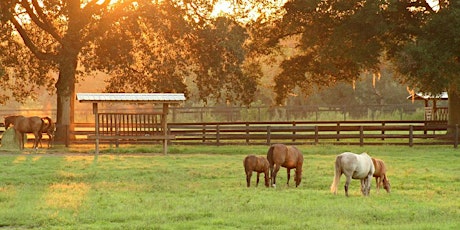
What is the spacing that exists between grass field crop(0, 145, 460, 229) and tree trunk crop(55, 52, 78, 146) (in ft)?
35.1

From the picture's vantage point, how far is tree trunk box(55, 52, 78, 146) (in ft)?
128

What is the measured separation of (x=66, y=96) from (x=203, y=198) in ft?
83.0

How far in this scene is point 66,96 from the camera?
4134 cm

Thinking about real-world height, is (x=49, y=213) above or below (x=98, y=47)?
below

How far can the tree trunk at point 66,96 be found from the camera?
39.0 m

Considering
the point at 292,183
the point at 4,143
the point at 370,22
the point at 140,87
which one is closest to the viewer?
the point at 292,183

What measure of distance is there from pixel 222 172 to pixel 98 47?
703 inches

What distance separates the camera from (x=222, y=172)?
23953mm

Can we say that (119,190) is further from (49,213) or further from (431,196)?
(431,196)

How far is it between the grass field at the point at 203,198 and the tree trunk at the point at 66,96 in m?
10.7

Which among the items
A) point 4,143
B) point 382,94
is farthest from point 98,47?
point 382,94

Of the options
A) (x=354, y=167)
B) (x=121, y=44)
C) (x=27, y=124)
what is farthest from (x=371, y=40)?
(x=354, y=167)

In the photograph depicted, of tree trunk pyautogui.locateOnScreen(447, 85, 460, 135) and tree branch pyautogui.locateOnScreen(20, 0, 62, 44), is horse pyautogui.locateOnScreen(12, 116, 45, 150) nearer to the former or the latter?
tree branch pyautogui.locateOnScreen(20, 0, 62, 44)

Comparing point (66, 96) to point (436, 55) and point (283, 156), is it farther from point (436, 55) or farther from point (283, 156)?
point (283, 156)
